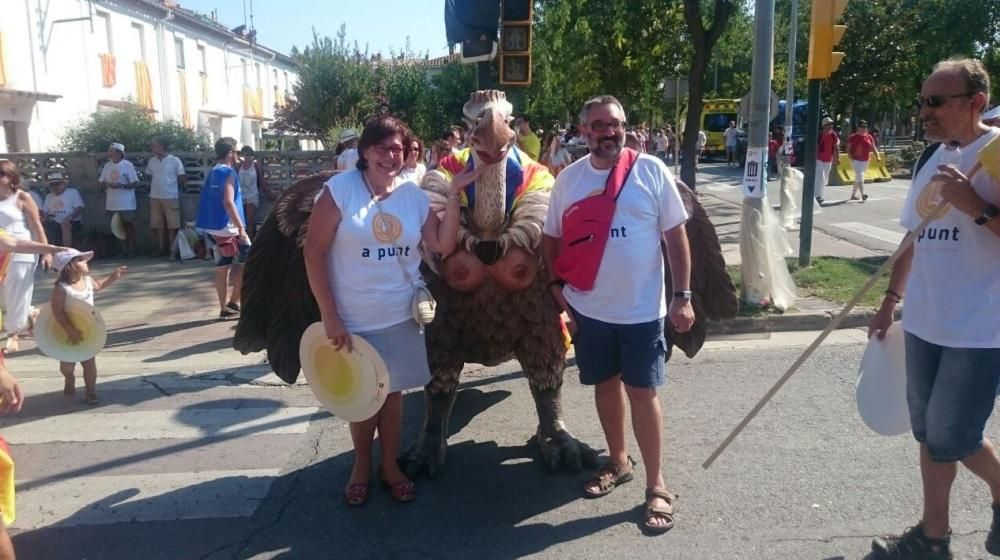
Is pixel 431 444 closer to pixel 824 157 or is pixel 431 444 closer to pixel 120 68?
pixel 824 157

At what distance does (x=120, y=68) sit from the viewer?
22.5 meters

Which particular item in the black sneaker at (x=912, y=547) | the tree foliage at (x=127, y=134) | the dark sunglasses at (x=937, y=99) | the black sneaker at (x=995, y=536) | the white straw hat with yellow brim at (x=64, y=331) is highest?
the tree foliage at (x=127, y=134)

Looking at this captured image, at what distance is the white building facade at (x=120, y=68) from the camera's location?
59.8 feet

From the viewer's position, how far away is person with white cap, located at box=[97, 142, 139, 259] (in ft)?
36.4

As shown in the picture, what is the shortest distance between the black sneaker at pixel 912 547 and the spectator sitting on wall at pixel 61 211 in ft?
36.3

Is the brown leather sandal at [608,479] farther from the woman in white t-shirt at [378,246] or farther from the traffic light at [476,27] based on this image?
the traffic light at [476,27]

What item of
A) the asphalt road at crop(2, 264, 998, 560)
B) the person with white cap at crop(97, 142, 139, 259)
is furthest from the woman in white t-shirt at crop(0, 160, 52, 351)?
the person with white cap at crop(97, 142, 139, 259)

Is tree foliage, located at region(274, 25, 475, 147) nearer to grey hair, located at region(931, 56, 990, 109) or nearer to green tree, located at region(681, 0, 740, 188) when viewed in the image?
green tree, located at region(681, 0, 740, 188)

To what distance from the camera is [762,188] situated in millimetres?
6953

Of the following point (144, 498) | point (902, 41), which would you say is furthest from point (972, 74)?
point (902, 41)

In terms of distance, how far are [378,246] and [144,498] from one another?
1.77 m

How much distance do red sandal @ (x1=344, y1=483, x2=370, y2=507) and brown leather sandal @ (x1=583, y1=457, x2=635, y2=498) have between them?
3.40 feet

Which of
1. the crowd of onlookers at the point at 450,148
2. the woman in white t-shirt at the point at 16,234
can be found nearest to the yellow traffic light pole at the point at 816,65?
the crowd of onlookers at the point at 450,148

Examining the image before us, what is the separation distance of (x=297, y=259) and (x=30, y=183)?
972 centimetres
